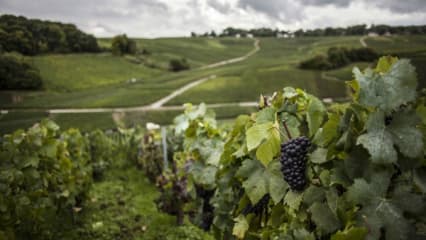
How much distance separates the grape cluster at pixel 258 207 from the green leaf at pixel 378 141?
3.78ft

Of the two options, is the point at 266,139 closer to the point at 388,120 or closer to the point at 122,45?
the point at 388,120

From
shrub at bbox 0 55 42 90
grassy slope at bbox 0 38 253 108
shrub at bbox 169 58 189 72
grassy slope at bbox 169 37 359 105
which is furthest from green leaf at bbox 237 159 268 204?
shrub at bbox 169 58 189 72

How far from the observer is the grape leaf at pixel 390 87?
51.6 inches

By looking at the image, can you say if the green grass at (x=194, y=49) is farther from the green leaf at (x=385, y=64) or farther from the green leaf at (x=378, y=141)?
the green leaf at (x=378, y=141)

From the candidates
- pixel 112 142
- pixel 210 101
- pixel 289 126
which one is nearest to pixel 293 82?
pixel 210 101

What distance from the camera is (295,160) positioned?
179 cm

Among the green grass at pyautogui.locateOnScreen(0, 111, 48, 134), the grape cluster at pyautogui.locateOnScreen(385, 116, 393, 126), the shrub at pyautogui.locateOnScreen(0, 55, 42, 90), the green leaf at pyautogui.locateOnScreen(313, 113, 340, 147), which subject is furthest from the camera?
the green grass at pyautogui.locateOnScreen(0, 111, 48, 134)

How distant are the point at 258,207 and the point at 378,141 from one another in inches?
49.6

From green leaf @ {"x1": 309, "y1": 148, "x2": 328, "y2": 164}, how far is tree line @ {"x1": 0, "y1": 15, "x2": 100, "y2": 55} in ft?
22.5

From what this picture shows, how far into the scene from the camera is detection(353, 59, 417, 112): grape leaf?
4.30ft

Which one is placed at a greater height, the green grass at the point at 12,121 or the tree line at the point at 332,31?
the tree line at the point at 332,31

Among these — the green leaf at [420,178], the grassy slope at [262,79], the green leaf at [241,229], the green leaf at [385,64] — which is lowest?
the grassy slope at [262,79]

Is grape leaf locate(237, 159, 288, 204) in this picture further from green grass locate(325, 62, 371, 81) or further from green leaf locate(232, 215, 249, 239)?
green grass locate(325, 62, 371, 81)

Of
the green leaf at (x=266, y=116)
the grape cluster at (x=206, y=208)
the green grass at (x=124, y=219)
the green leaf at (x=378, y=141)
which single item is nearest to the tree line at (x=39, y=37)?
the green grass at (x=124, y=219)
